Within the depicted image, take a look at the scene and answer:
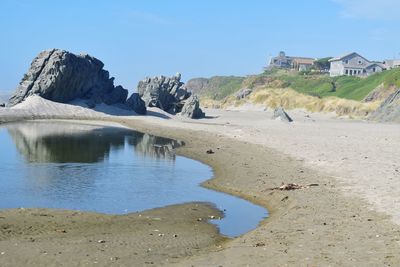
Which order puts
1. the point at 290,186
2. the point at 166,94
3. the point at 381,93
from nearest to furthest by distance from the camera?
1. the point at 290,186
2. the point at 166,94
3. the point at 381,93

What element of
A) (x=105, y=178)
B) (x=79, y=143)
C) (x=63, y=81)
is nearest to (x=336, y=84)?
(x=63, y=81)

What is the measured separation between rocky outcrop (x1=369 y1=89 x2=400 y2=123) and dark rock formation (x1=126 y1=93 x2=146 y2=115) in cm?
3202

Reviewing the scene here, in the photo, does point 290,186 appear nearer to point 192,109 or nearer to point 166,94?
point 192,109

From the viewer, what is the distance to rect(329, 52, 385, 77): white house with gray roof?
173375mm

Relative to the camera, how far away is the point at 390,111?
7000cm

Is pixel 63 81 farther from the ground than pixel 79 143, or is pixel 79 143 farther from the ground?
pixel 63 81

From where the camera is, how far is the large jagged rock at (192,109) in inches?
3078

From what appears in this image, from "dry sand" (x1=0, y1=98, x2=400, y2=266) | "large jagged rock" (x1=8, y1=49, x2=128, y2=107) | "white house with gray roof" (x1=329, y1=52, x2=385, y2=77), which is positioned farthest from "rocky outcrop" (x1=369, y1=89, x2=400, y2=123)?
"white house with gray roof" (x1=329, y1=52, x2=385, y2=77)

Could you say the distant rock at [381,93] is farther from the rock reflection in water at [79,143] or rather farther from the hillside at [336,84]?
the rock reflection in water at [79,143]

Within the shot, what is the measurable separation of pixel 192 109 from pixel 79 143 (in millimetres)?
39216

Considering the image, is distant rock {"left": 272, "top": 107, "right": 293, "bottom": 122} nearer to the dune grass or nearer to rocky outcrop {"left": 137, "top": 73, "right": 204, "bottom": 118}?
rocky outcrop {"left": 137, "top": 73, "right": 204, "bottom": 118}

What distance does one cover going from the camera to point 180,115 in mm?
79875

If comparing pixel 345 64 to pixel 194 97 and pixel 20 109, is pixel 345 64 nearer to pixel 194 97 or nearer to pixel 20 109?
pixel 194 97

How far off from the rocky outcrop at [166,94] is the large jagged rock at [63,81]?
557 cm
